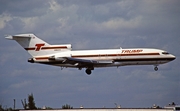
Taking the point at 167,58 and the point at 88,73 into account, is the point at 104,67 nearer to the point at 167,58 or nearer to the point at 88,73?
the point at 88,73

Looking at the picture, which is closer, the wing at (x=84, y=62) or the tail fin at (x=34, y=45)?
the wing at (x=84, y=62)

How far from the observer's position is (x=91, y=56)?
117188 millimetres

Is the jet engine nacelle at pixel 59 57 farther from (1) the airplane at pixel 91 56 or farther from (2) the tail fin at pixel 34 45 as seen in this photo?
(2) the tail fin at pixel 34 45

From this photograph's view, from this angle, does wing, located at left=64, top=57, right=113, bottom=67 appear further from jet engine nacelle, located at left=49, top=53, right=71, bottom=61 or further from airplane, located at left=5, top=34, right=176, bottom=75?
jet engine nacelle, located at left=49, top=53, right=71, bottom=61

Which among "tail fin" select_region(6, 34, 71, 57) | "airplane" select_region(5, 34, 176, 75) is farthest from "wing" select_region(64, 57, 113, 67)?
"tail fin" select_region(6, 34, 71, 57)

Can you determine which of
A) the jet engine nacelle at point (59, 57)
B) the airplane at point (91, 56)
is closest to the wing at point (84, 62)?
the airplane at point (91, 56)

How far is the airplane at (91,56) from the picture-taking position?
114688mm

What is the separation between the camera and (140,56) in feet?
375

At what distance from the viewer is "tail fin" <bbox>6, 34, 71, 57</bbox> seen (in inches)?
4806

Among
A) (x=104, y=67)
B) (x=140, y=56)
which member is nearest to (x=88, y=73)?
(x=104, y=67)

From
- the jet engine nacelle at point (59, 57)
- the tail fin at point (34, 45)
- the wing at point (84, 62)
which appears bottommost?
the wing at point (84, 62)

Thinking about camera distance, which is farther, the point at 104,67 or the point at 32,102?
the point at 32,102

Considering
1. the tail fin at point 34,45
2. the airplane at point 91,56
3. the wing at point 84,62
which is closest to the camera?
the airplane at point 91,56

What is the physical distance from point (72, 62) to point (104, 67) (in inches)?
273
